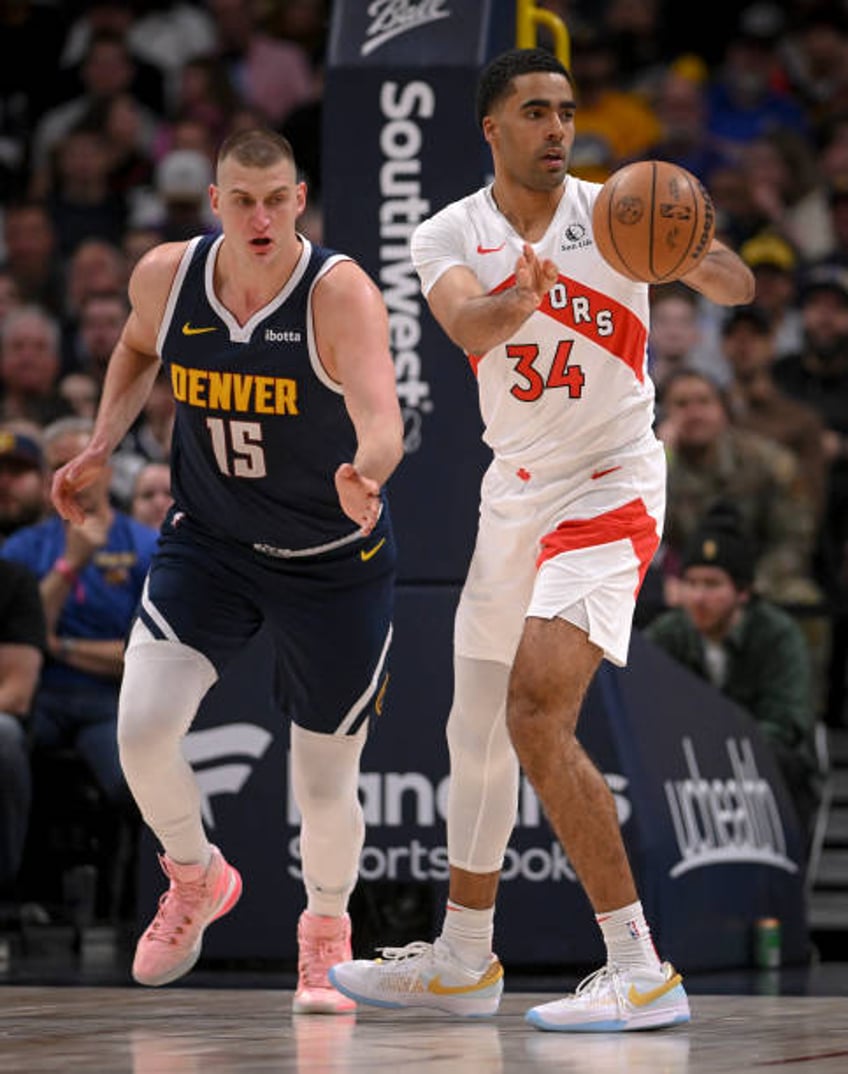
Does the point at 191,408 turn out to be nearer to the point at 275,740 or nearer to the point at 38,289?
the point at 275,740

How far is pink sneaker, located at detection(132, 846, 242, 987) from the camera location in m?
6.56

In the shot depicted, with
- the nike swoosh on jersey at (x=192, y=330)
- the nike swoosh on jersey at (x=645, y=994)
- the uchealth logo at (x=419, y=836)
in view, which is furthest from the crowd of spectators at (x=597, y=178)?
the nike swoosh on jersey at (x=645, y=994)

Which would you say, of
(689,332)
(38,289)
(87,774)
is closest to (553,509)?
(87,774)

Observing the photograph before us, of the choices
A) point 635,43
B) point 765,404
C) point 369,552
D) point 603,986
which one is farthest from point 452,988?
point 635,43

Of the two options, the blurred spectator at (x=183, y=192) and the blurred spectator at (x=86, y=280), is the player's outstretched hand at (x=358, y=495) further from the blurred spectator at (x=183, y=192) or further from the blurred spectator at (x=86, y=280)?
the blurred spectator at (x=183, y=192)

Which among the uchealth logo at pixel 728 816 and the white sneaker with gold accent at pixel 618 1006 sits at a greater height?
the uchealth logo at pixel 728 816

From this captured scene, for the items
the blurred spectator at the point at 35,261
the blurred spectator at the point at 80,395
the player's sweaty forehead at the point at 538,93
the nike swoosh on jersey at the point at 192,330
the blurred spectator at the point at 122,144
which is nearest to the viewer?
the player's sweaty forehead at the point at 538,93

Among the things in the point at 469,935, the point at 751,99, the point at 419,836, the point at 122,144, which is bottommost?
the point at 469,935

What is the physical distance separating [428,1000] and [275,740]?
1860 millimetres

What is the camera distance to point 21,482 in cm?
1006

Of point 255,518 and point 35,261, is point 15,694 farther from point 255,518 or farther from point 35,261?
point 35,261

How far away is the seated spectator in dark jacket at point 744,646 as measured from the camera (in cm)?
908

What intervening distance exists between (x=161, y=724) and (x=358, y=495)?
1.02m

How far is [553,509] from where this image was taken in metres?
6.28
